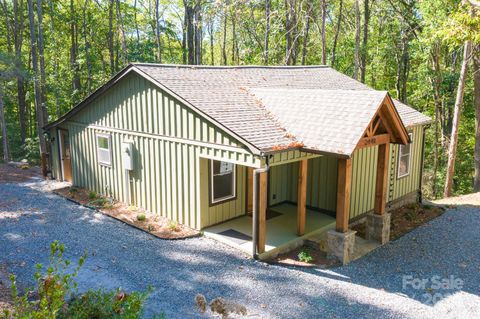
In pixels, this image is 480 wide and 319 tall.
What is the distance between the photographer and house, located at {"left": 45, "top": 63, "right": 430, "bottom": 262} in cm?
842

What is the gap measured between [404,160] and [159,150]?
8.26 m

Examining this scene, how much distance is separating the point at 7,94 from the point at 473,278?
24.0 metres

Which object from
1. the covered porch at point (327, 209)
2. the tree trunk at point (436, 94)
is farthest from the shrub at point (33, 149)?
the tree trunk at point (436, 94)

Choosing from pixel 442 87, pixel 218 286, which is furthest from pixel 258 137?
pixel 442 87

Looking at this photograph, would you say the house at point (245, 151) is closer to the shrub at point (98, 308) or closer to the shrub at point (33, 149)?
the shrub at point (98, 308)

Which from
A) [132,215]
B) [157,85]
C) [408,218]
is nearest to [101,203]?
[132,215]

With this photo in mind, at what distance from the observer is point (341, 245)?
8.38 metres

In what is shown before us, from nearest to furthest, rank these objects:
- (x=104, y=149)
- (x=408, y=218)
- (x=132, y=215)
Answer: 1. (x=132, y=215)
2. (x=408, y=218)
3. (x=104, y=149)

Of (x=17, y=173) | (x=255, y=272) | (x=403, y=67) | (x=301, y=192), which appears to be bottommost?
(x=255, y=272)

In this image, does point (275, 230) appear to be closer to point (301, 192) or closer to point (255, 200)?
point (301, 192)

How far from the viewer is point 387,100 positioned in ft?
27.7

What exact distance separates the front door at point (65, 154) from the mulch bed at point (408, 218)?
1037cm

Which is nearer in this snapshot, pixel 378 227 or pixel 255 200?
pixel 255 200

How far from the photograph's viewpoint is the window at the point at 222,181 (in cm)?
997
